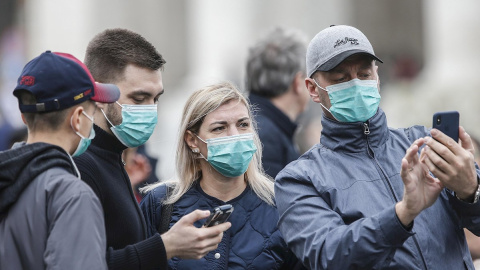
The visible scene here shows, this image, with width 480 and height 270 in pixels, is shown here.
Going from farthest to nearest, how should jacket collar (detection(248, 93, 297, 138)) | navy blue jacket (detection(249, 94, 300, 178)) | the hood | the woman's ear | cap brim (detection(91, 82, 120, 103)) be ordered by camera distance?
1. jacket collar (detection(248, 93, 297, 138))
2. navy blue jacket (detection(249, 94, 300, 178))
3. the woman's ear
4. cap brim (detection(91, 82, 120, 103))
5. the hood

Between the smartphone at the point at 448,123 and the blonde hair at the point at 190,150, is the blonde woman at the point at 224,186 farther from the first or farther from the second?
the smartphone at the point at 448,123

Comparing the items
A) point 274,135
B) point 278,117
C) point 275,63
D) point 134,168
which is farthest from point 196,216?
point 134,168

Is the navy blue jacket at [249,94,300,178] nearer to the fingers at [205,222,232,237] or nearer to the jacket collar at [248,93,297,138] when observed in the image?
the jacket collar at [248,93,297,138]

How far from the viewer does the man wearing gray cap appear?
3.77 metres

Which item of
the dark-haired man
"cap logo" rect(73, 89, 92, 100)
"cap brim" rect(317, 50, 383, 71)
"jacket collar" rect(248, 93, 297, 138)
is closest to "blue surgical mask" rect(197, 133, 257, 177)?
the dark-haired man

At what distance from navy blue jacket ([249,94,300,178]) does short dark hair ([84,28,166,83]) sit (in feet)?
5.11

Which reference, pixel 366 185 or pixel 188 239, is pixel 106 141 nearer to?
pixel 188 239

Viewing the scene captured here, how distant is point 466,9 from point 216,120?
11.4m

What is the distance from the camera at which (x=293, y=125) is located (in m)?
6.39

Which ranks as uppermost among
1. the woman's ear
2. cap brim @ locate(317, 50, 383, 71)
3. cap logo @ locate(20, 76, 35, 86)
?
cap logo @ locate(20, 76, 35, 86)

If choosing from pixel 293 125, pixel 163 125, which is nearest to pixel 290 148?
pixel 293 125

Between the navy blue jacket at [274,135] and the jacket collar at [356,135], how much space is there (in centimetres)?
181

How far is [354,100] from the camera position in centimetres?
423

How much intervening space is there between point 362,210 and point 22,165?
1.28 meters
